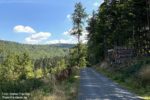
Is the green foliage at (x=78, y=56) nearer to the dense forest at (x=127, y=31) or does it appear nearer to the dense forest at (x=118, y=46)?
the dense forest at (x=118, y=46)

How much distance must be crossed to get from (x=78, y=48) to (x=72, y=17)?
29.9 ft

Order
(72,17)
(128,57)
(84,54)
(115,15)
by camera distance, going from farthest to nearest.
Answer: (84,54), (72,17), (115,15), (128,57)

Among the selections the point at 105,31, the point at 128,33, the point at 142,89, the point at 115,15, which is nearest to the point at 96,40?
the point at 105,31

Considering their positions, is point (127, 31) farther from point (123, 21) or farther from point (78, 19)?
point (78, 19)

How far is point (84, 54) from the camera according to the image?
8912 centimetres

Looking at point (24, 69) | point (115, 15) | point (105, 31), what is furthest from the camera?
point (24, 69)

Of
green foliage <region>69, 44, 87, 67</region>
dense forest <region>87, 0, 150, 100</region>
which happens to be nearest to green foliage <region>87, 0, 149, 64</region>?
dense forest <region>87, 0, 150, 100</region>

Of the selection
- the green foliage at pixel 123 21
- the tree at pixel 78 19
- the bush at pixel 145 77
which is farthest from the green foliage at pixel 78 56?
the bush at pixel 145 77

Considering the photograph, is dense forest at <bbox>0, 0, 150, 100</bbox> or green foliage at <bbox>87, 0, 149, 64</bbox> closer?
dense forest at <bbox>0, 0, 150, 100</bbox>

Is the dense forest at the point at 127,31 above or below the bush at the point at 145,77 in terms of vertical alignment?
above

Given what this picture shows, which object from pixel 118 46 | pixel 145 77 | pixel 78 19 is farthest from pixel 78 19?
pixel 145 77

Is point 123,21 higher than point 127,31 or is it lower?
higher

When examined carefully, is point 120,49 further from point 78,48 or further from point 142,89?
point 78,48

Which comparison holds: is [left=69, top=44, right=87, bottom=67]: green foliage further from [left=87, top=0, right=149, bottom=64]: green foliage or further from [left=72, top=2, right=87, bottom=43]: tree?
[left=87, top=0, right=149, bottom=64]: green foliage
